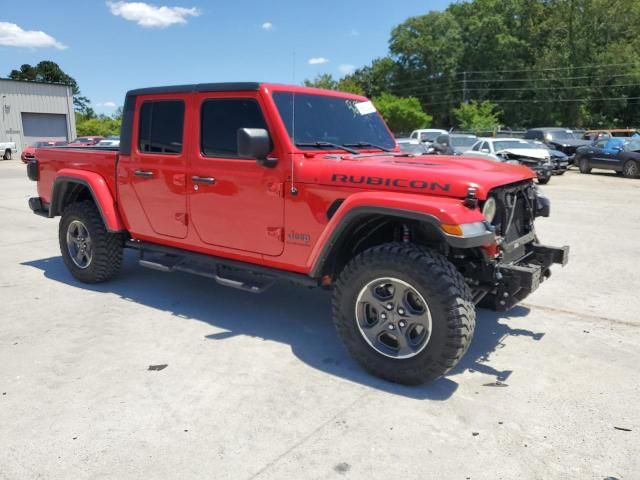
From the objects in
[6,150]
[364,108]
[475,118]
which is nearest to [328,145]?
[364,108]

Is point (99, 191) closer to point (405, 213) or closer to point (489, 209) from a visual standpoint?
point (405, 213)

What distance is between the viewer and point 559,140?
1035 inches

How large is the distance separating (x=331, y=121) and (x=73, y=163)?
2.97 meters

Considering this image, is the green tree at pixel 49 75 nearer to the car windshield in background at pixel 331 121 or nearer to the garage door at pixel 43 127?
the garage door at pixel 43 127

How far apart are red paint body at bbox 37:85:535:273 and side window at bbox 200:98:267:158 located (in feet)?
0.21

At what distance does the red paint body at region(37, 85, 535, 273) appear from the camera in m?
3.54

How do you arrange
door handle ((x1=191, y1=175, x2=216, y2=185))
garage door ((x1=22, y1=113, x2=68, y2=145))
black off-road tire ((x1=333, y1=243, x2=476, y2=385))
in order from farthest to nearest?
garage door ((x1=22, y1=113, x2=68, y2=145)) < door handle ((x1=191, y1=175, x2=216, y2=185)) < black off-road tire ((x1=333, y1=243, x2=476, y2=385))

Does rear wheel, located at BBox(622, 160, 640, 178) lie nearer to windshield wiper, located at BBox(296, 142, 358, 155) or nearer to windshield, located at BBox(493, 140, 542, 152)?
windshield, located at BBox(493, 140, 542, 152)

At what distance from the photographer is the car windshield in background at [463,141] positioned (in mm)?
20781

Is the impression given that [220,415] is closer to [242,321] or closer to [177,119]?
[242,321]

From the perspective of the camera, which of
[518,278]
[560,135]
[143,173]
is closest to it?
[518,278]

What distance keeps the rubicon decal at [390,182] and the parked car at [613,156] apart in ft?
66.2

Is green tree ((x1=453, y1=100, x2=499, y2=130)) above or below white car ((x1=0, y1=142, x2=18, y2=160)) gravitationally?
above

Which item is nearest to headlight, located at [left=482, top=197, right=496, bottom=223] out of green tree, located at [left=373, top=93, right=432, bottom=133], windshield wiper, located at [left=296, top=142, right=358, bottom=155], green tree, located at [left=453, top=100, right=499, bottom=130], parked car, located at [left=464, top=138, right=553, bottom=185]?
windshield wiper, located at [left=296, top=142, right=358, bottom=155]
